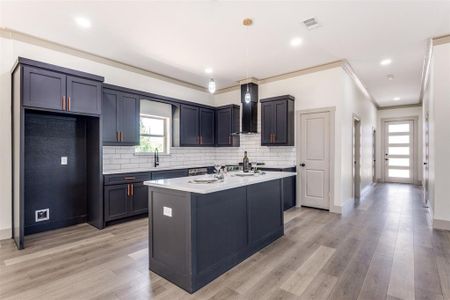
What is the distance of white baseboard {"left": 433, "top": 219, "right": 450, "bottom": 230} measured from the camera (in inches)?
144

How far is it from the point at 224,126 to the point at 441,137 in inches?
169

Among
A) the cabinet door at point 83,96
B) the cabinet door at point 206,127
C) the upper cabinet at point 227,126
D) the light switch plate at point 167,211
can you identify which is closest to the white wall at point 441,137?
the upper cabinet at point 227,126

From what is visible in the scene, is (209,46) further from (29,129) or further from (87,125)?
(29,129)

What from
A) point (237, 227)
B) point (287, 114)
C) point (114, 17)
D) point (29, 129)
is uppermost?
point (114, 17)

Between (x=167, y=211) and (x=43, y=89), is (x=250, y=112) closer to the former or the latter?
(x=167, y=211)

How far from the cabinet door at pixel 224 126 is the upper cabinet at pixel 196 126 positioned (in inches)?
6.4

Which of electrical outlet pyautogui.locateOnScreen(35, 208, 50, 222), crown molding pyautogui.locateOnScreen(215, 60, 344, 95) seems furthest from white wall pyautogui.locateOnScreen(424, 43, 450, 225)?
electrical outlet pyautogui.locateOnScreen(35, 208, 50, 222)

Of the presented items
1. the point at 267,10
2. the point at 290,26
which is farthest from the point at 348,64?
the point at 267,10

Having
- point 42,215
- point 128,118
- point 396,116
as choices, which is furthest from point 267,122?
point 396,116

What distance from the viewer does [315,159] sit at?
5062 millimetres

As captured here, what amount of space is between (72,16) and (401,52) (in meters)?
5.42

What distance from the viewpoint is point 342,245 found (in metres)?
3.12

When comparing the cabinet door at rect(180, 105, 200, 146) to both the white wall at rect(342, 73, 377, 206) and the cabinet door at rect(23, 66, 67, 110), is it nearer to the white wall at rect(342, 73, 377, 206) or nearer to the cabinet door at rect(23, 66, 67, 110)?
the cabinet door at rect(23, 66, 67, 110)

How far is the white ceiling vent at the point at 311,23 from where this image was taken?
3213 millimetres
